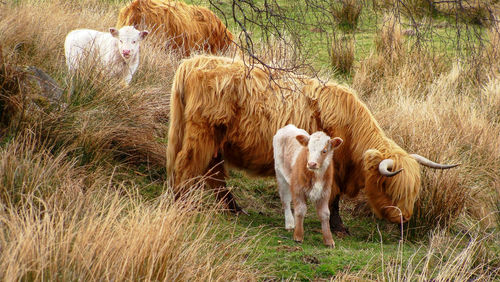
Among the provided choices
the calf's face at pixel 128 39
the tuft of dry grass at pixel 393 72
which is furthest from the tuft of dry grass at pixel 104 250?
the tuft of dry grass at pixel 393 72

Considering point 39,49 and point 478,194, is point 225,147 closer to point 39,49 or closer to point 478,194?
point 478,194

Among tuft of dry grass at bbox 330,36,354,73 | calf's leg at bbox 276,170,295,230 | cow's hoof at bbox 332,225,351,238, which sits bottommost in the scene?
cow's hoof at bbox 332,225,351,238

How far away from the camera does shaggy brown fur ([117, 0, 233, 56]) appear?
956 cm

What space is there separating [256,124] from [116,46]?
2.59 m

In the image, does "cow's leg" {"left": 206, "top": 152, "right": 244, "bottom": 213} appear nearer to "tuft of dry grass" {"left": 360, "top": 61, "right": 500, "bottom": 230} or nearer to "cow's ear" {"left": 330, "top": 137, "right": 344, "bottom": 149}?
"cow's ear" {"left": 330, "top": 137, "right": 344, "bottom": 149}

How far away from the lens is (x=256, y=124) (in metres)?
5.90

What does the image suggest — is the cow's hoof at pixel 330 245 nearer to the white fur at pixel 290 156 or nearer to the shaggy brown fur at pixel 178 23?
the white fur at pixel 290 156

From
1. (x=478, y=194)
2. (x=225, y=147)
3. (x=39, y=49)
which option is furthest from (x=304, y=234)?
(x=39, y=49)

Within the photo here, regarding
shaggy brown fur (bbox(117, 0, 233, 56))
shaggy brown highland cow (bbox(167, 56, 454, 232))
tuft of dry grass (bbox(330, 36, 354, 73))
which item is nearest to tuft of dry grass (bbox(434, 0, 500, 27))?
shaggy brown highland cow (bbox(167, 56, 454, 232))

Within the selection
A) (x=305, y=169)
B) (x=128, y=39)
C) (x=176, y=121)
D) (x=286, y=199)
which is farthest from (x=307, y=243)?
(x=128, y=39)

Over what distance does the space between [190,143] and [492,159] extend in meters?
3.83

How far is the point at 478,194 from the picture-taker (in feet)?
21.9

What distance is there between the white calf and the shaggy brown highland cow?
62.3 inches

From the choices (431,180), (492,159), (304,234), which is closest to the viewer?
(304,234)
